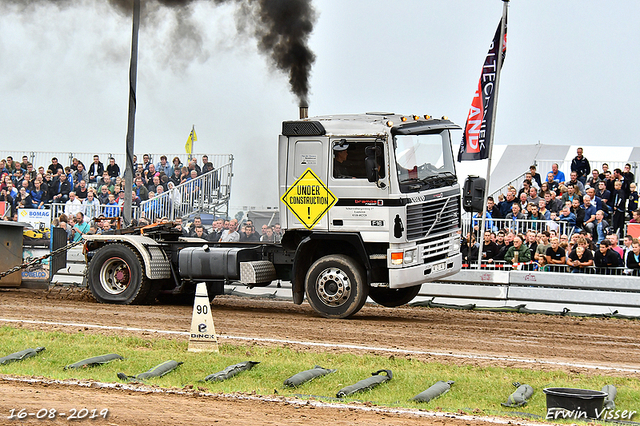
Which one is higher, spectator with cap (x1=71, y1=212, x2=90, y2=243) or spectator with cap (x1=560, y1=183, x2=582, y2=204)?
spectator with cap (x1=560, y1=183, x2=582, y2=204)

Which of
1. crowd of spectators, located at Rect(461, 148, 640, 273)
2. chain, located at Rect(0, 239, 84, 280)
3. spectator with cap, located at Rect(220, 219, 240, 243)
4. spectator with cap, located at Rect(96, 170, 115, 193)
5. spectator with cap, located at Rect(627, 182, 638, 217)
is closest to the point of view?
spectator with cap, located at Rect(220, 219, 240, 243)

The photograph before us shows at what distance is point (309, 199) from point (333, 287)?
1.45 metres

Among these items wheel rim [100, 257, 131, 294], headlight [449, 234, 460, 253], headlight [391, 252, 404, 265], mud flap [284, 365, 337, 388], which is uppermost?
headlight [449, 234, 460, 253]

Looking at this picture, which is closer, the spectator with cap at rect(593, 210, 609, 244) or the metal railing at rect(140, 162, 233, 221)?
the spectator with cap at rect(593, 210, 609, 244)

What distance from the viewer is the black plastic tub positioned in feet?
22.7

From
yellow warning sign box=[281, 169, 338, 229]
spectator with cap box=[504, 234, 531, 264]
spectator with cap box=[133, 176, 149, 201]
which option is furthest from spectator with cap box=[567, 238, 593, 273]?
spectator with cap box=[133, 176, 149, 201]

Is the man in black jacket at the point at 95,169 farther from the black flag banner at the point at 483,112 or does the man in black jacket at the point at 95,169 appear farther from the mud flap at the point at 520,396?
the mud flap at the point at 520,396

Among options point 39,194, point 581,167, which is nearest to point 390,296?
point 581,167

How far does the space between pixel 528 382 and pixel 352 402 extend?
6.83ft

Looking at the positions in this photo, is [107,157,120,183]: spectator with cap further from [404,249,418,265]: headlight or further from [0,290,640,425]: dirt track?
[404,249,418,265]: headlight

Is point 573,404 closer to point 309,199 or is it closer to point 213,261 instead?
point 309,199

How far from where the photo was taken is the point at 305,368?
8766 millimetres

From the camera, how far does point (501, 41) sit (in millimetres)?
17109

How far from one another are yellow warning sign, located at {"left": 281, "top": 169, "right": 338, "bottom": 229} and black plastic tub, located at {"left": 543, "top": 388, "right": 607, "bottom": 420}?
19.9ft
